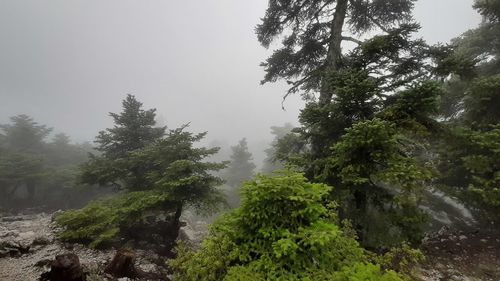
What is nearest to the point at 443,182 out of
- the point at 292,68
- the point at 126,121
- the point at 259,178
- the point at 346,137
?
the point at 346,137

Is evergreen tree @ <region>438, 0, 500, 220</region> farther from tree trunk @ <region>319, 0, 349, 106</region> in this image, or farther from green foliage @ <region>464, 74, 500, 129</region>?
tree trunk @ <region>319, 0, 349, 106</region>

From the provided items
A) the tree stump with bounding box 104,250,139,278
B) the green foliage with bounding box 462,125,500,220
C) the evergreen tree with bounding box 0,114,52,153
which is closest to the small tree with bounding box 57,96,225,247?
the tree stump with bounding box 104,250,139,278

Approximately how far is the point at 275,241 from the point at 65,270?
4834 millimetres

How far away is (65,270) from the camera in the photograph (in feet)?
20.8

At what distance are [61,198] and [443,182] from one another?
33376 millimetres

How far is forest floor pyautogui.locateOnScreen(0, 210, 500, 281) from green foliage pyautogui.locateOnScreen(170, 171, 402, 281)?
3815 mm

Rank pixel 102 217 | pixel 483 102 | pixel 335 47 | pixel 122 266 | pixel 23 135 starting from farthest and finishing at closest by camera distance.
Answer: pixel 23 135 → pixel 335 47 → pixel 102 217 → pixel 483 102 → pixel 122 266

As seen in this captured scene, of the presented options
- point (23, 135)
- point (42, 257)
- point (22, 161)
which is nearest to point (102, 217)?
point (42, 257)

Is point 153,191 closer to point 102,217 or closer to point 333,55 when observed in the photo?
point 102,217

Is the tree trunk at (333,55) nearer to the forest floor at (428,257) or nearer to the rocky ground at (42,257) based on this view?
the forest floor at (428,257)

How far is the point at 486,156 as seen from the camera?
8.31m

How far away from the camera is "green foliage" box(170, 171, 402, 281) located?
4738mm

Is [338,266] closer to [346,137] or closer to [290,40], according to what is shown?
[346,137]

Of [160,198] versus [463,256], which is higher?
[160,198]
